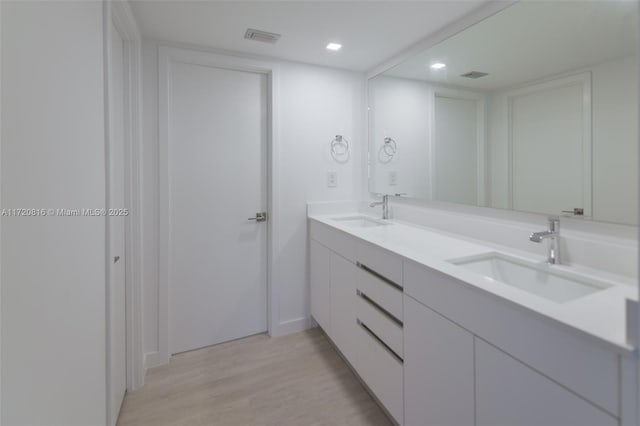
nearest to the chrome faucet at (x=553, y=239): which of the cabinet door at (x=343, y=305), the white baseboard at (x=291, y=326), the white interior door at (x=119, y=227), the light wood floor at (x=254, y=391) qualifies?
the cabinet door at (x=343, y=305)

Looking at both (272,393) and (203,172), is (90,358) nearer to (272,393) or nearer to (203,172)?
(272,393)

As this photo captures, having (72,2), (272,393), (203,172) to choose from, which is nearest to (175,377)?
(272,393)

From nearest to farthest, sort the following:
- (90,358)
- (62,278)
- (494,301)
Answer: (62,278), (494,301), (90,358)

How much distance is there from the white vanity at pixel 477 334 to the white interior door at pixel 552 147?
287 millimetres

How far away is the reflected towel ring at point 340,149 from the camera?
8.79ft

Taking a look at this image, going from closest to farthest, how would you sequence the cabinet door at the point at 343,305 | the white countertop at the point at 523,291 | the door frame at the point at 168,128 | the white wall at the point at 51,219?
the white wall at the point at 51,219 → the white countertop at the point at 523,291 → the cabinet door at the point at 343,305 → the door frame at the point at 168,128

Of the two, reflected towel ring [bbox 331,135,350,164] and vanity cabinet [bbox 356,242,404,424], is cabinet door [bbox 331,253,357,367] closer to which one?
vanity cabinet [bbox 356,242,404,424]

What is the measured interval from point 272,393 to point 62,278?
4.73ft

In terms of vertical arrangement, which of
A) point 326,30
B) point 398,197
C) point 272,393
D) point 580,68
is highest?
point 326,30

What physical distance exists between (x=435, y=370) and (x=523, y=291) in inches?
19.7

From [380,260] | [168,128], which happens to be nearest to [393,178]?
[380,260]

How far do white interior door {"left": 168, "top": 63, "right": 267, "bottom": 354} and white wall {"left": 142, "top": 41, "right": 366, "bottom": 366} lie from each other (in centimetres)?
17

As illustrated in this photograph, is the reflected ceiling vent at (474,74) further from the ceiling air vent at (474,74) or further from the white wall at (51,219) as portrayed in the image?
the white wall at (51,219)

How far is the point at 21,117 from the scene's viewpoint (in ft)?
2.22
